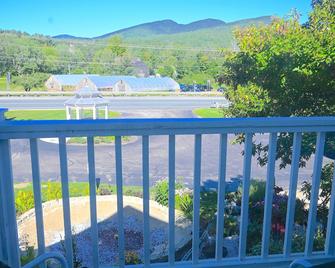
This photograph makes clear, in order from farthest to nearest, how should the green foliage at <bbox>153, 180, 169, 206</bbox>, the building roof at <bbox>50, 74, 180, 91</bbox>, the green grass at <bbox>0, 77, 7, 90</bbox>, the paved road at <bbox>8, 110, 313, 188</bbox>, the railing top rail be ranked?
1. the paved road at <bbox>8, 110, 313, 188</bbox>
2. the building roof at <bbox>50, 74, 180, 91</bbox>
3. the green foliage at <bbox>153, 180, 169, 206</bbox>
4. the green grass at <bbox>0, 77, 7, 90</bbox>
5. the railing top rail

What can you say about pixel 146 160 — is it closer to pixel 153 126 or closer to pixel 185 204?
pixel 153 126

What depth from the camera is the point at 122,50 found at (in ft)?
25.9

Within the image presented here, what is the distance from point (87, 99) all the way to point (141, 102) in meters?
2.37

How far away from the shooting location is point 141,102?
21.9 ft

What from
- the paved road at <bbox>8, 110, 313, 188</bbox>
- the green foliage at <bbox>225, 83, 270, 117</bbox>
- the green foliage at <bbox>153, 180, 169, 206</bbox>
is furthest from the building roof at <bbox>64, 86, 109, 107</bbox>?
the green foliage at <bbox>225, 83, 270, 117</bbox>

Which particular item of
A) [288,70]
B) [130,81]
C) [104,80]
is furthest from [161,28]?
[288,70]

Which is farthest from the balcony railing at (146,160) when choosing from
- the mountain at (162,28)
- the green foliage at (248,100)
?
the mountain at (162,28)

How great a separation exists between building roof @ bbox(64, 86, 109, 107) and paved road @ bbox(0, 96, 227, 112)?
1.60ft

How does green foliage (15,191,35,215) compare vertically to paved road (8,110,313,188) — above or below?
above

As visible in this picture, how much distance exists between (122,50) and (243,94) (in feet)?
14.2

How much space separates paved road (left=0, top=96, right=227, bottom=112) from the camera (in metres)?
5.24

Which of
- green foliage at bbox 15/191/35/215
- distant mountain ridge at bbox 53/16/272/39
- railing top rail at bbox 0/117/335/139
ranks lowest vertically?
green foliage at bbox 15/191/35/215

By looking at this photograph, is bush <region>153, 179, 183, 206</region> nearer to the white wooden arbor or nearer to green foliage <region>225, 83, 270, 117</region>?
green foliage <region>225, 83, 270, 117</region>

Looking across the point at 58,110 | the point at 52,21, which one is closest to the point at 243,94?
the point at 58,110
